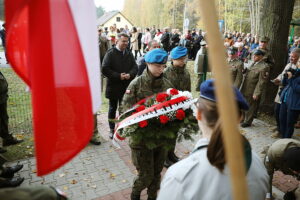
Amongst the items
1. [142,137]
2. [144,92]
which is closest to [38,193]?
[142,137]

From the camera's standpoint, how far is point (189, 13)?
55344 millimetres

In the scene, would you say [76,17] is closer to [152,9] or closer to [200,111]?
[200,111]

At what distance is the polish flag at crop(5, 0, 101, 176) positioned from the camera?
56.2 inches

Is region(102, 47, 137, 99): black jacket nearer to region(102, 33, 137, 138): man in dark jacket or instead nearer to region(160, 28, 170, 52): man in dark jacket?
region(102, 33, 137, 138): man in dark jacket

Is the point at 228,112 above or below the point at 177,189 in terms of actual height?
above

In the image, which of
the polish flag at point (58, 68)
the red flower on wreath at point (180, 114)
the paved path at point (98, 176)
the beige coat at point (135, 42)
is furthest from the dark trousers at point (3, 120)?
the beige coat at point (135, 42)

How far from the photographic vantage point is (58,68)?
149cm

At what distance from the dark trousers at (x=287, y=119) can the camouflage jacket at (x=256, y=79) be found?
0.93m

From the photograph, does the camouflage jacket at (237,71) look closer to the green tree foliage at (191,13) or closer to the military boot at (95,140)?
the military boot at (95,140)

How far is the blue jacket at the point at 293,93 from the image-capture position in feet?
17.8

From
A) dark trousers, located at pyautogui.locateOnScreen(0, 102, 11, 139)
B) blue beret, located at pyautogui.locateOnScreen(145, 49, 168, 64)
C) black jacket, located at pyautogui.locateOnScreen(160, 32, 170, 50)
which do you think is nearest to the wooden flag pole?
blue beret, located at pyautogui.locateOnScreen(145, 49, 168, 64)

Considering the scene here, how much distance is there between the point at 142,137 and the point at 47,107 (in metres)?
1.82

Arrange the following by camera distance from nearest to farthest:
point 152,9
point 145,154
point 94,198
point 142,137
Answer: point 142,137, point 145,154, point 94,198, point 152,9

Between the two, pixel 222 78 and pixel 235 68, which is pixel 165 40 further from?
pixel 222 78
